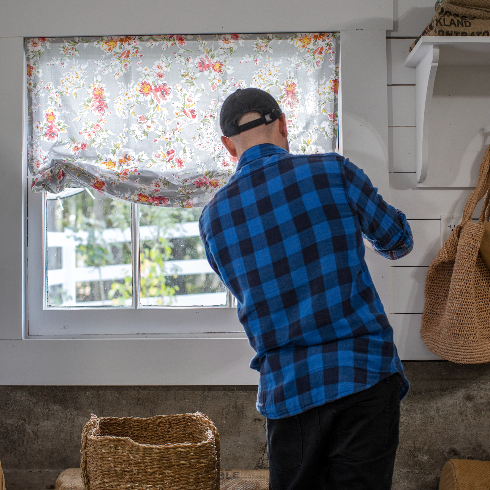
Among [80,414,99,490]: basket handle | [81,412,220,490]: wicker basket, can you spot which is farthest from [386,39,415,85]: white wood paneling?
[80,414,99,490]: basket handle

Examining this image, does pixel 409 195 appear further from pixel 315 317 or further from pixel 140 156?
pixel 140 156

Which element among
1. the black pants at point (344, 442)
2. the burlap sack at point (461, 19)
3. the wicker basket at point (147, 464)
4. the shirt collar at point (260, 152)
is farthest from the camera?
the burlap sack at point (461, 19)

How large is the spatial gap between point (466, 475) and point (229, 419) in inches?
31.1

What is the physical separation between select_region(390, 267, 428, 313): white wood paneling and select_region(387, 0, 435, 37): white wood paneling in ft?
2.73

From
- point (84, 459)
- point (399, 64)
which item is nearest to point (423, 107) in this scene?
point (399, 64)

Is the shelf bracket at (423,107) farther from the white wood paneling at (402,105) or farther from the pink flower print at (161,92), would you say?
the pink flower print at (161,92)

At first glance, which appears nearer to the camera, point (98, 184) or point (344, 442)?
point (344, 442)

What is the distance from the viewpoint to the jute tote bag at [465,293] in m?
1.34

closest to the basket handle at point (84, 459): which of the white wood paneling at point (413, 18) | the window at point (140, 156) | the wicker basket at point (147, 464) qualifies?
the wicker basket at point (147, 464)

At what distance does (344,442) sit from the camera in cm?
Result: 88

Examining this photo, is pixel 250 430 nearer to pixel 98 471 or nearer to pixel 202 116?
pixel 98 471

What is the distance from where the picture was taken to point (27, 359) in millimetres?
1566

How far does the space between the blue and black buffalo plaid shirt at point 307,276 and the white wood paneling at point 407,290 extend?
607 millimetres

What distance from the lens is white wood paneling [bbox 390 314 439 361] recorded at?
1535 millimetres
